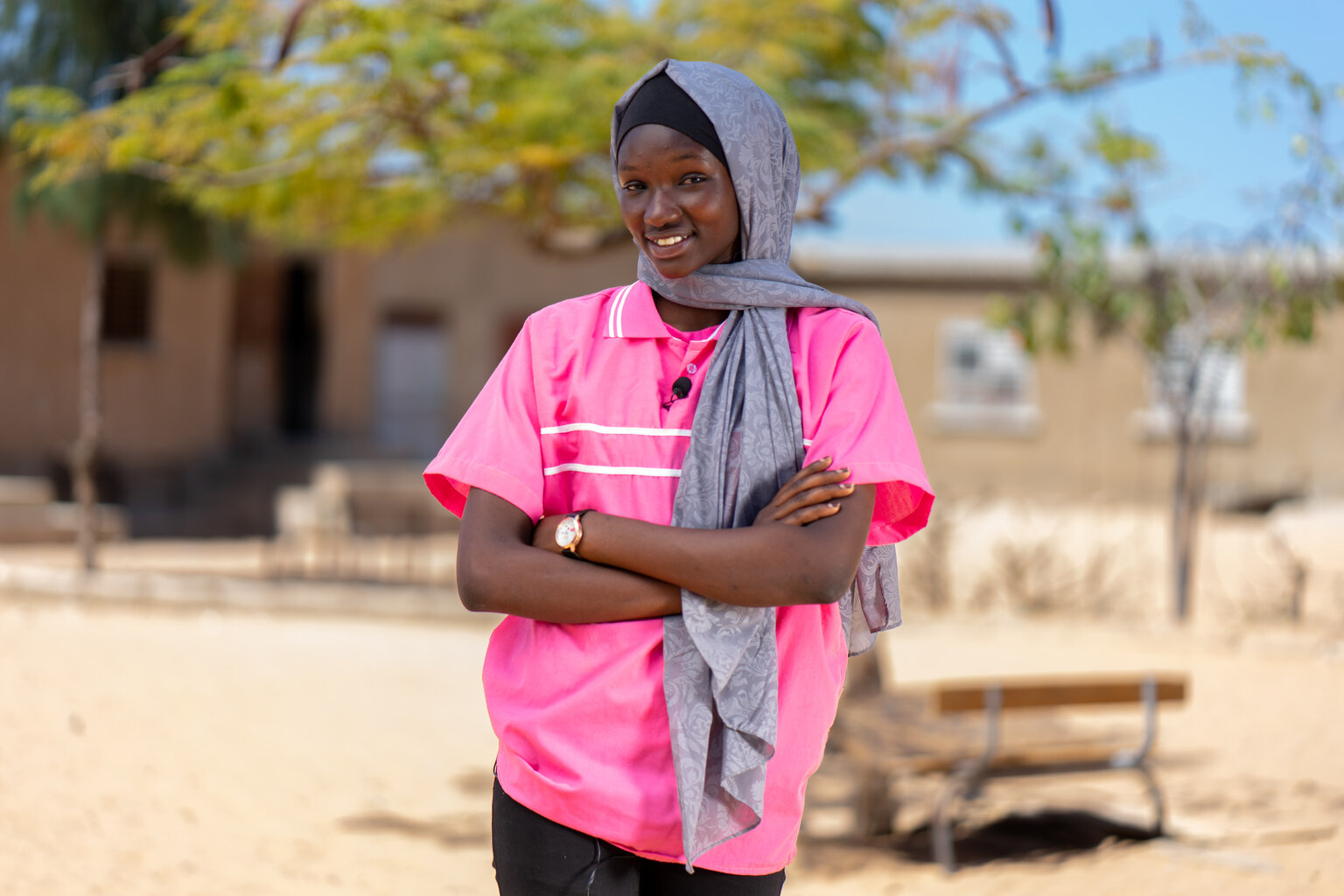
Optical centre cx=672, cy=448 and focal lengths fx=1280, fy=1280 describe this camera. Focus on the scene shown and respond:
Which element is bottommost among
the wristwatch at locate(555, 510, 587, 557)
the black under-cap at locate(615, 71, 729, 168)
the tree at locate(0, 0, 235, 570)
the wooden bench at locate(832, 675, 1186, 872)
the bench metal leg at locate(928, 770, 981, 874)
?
the bench metal leg at locate(928, 770, 981, 874)

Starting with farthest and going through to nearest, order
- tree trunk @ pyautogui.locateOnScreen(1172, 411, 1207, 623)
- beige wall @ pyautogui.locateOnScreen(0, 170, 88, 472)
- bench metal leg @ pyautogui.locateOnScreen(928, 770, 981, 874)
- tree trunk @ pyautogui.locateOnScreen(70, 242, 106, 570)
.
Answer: beige wall @ pyautogui.locateOnScreen(0, 170, 88, 472) < tree trunk @ pyautogui.locateOnScreen(70, 242, 106, 570) < tree trunk @ pyautogui.locateOnScreen(1172, 411, 1207, 623) < bench metal leg @ pyautogui.locateOnScreen(928, 770, 981, 874)

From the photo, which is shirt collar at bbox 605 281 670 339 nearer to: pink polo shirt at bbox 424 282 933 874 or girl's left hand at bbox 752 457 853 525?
pink polo shirt at bbox 424 282 933 874

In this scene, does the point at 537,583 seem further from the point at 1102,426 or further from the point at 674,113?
the point at 1102,426

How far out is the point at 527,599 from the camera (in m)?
1.51

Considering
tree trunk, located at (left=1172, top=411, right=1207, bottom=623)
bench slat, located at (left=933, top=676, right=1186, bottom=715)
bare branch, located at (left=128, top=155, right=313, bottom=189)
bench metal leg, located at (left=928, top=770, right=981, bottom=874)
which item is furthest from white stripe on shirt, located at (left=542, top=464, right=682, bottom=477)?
tree trunk, located at (left=1172, top=411, right=1207, bottom=623)

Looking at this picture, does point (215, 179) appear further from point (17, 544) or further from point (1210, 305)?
point (17, 544)

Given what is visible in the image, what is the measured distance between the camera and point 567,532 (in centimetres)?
151

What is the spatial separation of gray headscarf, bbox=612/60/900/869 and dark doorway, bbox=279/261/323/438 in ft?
58.6

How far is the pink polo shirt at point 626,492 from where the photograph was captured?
4.91ft

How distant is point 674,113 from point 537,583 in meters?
0.58

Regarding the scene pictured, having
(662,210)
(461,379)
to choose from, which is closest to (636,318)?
(662,210)

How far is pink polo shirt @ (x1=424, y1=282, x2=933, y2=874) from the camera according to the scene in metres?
1.50

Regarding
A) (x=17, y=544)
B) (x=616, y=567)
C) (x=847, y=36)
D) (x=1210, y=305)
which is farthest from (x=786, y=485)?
(x=17, y=544)

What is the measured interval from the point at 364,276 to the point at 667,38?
1272 cm
